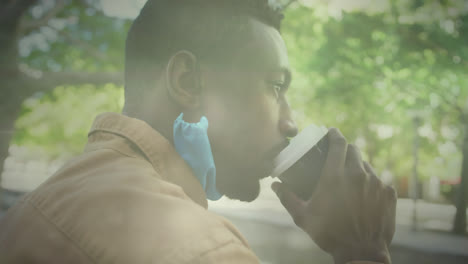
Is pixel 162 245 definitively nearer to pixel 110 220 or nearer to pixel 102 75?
pixel 110 220

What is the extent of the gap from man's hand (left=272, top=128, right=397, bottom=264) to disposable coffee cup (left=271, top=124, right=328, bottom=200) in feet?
0.09

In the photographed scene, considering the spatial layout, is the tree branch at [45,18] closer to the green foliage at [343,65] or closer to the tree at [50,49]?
the tree at [50,49]

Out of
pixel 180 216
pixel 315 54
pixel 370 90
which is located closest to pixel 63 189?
pixel 180 216

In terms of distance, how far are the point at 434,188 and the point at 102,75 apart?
23240mm

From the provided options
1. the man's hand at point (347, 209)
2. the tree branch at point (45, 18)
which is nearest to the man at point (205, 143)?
the man's hand at point (347, 209)

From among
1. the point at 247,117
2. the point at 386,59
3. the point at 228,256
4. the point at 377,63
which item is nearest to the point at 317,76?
the point at 377,63

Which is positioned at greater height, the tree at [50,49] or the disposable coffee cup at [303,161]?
the disposable coffee cup at [303,161]

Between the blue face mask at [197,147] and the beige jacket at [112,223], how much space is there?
29 cm

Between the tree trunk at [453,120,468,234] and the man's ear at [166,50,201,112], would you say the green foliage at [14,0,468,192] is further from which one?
the man's ear at [166,50,201,112]

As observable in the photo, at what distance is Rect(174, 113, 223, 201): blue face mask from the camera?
1.40m

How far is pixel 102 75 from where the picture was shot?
354 centimetres

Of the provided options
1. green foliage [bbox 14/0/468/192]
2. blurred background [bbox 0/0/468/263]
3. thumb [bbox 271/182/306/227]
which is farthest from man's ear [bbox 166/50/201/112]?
green foliage [bbox 14/0/468/192]

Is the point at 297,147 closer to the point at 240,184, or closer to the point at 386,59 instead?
the point at 240,184

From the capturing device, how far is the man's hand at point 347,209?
1318 mm
